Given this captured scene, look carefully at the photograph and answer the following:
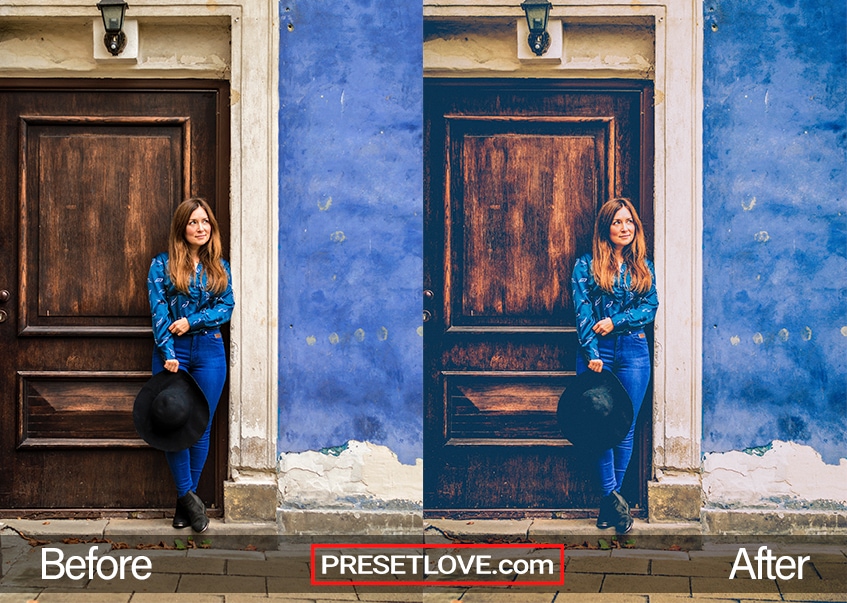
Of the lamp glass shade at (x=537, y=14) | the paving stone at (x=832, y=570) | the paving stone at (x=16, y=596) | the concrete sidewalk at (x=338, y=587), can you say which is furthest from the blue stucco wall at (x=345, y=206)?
the paving stone at (x=832, y=570)

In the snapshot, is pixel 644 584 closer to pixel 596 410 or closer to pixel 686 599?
pixel 686 599

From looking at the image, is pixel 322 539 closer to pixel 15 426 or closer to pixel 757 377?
pixel 15 426

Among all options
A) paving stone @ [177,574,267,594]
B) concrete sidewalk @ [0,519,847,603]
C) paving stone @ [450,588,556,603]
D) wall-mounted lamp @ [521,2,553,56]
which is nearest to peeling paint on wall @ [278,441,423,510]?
concrete sidewalk @ [0,519,847,603]

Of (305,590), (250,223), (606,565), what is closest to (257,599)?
(305,590)

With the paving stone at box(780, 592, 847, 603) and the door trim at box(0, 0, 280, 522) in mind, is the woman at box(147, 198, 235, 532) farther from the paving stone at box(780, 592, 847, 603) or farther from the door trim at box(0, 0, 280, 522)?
the paving stone at box(780, 592, 847, 603)

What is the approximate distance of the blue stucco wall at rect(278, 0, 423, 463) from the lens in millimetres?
4836

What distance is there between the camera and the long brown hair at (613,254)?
4879 millimetres

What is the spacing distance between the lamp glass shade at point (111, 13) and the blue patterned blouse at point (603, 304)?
286 cm

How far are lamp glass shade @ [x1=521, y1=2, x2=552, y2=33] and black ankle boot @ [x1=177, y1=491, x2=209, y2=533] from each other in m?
3.20

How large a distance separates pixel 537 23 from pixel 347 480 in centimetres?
273

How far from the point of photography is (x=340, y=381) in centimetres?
488

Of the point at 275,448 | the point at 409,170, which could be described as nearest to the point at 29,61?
the point at 409,170

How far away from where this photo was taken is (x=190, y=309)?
15.6 feet

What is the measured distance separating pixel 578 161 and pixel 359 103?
1292 millimetres
